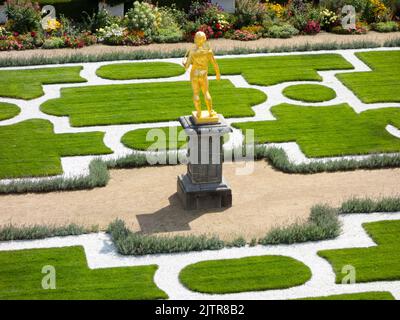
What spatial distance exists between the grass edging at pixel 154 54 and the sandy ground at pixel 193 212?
1007 centimetres

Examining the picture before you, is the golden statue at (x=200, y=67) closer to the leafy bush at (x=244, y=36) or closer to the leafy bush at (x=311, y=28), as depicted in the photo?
the leafy bush at (x=244, y=36)

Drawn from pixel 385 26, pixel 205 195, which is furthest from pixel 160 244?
pixel 385 26

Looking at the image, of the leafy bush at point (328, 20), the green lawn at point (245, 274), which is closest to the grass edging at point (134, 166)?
the green lawn at point (245, 274)

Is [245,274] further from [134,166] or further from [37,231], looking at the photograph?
[134,166]

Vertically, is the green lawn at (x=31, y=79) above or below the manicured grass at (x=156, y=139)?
above

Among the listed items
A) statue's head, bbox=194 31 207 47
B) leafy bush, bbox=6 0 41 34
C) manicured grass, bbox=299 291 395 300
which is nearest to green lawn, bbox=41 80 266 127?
leafy bush, bbox=6 0 41 34

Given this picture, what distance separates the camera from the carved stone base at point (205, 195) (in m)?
28.2

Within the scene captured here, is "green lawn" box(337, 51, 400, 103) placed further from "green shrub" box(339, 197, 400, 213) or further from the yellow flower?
the yellow flower

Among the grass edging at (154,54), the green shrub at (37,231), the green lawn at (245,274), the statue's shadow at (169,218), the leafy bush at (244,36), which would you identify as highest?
the leafy bush at (244,36)

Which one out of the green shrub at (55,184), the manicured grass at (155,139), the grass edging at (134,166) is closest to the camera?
the green shrub at (55,184)

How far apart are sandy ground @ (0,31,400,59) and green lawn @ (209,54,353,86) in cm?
163

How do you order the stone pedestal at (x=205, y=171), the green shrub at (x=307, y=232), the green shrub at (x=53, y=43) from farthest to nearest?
the green shrub at (x=53, y=43) < the stone pedestal at (x=205, y=171) < the green shrub at (x=307, y=232)

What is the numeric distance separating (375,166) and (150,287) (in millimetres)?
9861

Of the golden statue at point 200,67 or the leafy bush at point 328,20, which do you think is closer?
the golden statue at point 200,67
